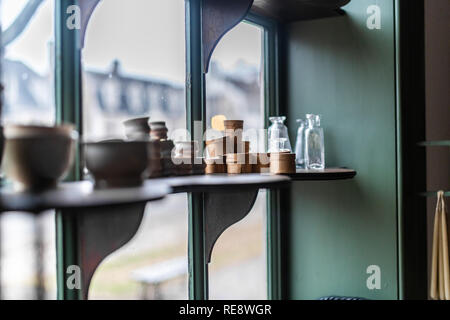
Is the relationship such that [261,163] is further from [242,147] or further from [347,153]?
[347,153]

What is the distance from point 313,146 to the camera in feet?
6.96

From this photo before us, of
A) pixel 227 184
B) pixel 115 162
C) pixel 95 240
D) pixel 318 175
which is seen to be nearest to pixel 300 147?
pixel 318 175

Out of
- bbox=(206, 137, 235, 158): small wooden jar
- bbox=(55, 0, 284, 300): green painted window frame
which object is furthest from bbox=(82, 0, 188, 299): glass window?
bbox=(206, 137, 235, 158): small wooden jar

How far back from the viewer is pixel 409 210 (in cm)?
215

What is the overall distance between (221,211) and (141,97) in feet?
1.58

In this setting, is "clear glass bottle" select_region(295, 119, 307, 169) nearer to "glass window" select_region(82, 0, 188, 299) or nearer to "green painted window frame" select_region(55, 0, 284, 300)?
"green painted window frame" select_region(55, 0, 284, 300)

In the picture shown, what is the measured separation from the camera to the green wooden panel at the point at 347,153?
7.00 ft

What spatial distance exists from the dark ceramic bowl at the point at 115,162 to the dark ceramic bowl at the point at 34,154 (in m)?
0.08

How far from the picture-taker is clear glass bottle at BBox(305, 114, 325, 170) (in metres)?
2.12

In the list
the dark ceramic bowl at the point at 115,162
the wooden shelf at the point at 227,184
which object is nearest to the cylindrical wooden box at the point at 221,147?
the wooden shelf at the point at 227,184

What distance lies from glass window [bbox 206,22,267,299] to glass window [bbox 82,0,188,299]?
0.19 m

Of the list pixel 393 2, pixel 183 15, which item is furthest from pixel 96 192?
pixel 393 2

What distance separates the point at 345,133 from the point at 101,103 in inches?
44.8

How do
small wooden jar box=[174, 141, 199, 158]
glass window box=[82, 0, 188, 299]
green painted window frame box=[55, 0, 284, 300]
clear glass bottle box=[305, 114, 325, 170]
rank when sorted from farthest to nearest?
clear glass bottle box=[305, 114, 325, 170] < small wooden jar box=[174, 141, 199, 158] < glass window box=[82, 0, 188, 299] < green painted window frame box=[55, 0, 284, 300]
